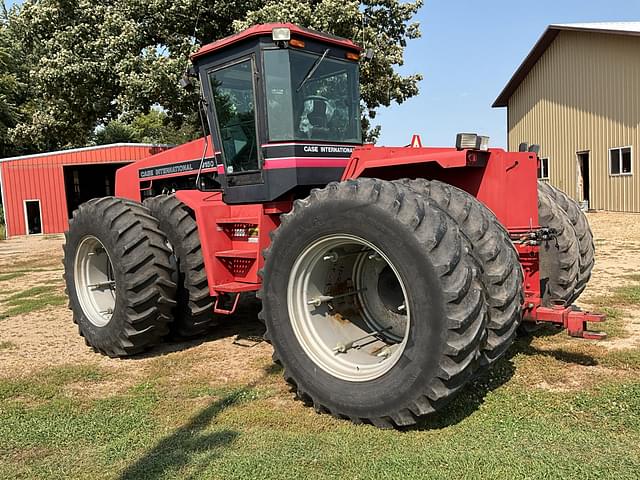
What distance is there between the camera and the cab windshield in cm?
480

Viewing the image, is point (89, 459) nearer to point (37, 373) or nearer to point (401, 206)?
point (37, 373)

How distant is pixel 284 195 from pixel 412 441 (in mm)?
2461

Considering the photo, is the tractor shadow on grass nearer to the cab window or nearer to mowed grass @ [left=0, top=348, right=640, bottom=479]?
mowed grass @ [left=0, top=348, right=640, bottom=479]

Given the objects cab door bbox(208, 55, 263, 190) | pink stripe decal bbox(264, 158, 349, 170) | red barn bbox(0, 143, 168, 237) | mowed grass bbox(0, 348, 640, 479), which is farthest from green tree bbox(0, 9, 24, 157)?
mowed grass bbox(0, 348, 640, 479)

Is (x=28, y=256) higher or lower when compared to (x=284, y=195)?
lower

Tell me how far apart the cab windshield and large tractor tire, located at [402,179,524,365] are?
1645 mm

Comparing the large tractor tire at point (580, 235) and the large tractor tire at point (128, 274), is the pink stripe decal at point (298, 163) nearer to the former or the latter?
the large tractor tire at point (128, 274)

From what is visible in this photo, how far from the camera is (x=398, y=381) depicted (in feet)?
11.1

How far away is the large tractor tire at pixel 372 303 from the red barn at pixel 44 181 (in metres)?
21.3

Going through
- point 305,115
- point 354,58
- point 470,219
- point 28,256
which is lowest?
point 28,256

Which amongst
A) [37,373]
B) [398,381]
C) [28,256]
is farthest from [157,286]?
[28,256]

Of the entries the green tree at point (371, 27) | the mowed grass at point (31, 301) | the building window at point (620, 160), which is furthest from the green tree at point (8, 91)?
the building window at point (620, 160)

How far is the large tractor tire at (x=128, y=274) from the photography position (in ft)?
16.9

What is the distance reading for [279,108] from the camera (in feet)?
15.8
